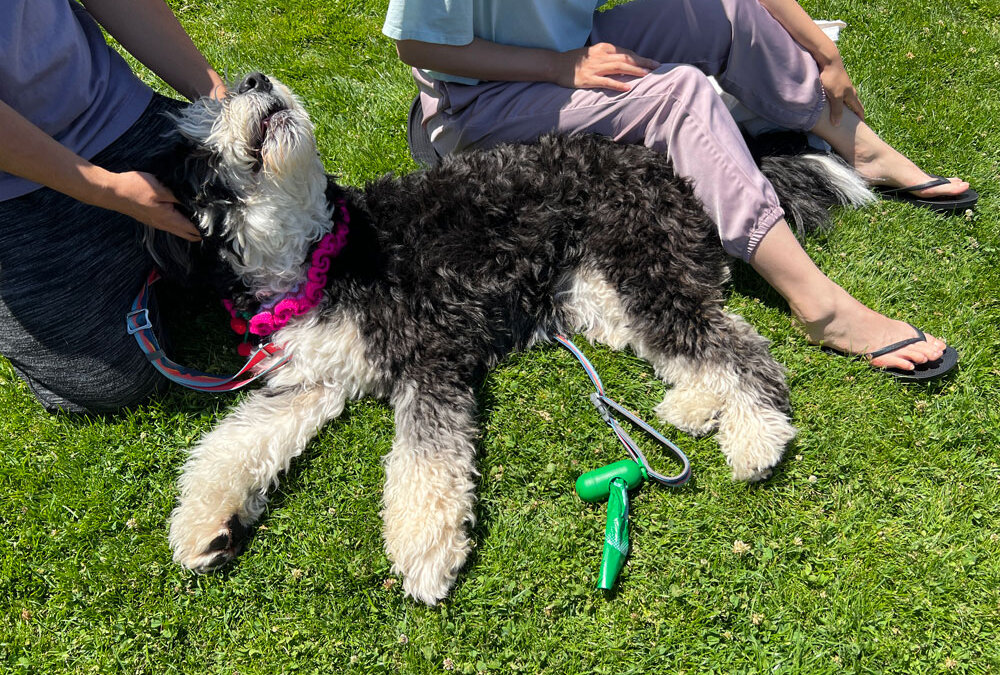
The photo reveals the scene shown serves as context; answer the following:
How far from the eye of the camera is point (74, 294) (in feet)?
10.5

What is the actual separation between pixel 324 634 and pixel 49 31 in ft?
9.95

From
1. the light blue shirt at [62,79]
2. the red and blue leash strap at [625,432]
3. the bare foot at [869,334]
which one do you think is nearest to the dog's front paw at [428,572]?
the red and blue leash strap at [625,432]

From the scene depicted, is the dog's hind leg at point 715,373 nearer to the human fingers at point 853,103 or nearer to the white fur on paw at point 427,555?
the white fur on paw at point 427,555

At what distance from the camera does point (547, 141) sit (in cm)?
347

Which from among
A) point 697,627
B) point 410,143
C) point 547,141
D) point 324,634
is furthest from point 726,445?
point 410,143

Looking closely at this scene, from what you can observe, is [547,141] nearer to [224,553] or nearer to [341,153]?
[341,153]

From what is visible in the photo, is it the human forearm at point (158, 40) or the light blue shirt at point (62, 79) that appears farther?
the human forearm at point (158, 40)

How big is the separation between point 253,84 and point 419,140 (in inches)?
55.5

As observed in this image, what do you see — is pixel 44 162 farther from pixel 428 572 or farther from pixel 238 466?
pixel 428 572

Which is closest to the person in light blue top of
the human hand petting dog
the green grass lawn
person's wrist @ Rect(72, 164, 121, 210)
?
the green grass lawn

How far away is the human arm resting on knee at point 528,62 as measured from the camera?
11.5 ft

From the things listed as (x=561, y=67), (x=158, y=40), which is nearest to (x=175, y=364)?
(x=158, y=40)

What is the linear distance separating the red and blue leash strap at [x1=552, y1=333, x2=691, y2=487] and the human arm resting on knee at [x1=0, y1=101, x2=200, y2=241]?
2060mm

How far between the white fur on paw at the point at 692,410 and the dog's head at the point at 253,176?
6.44 feet
